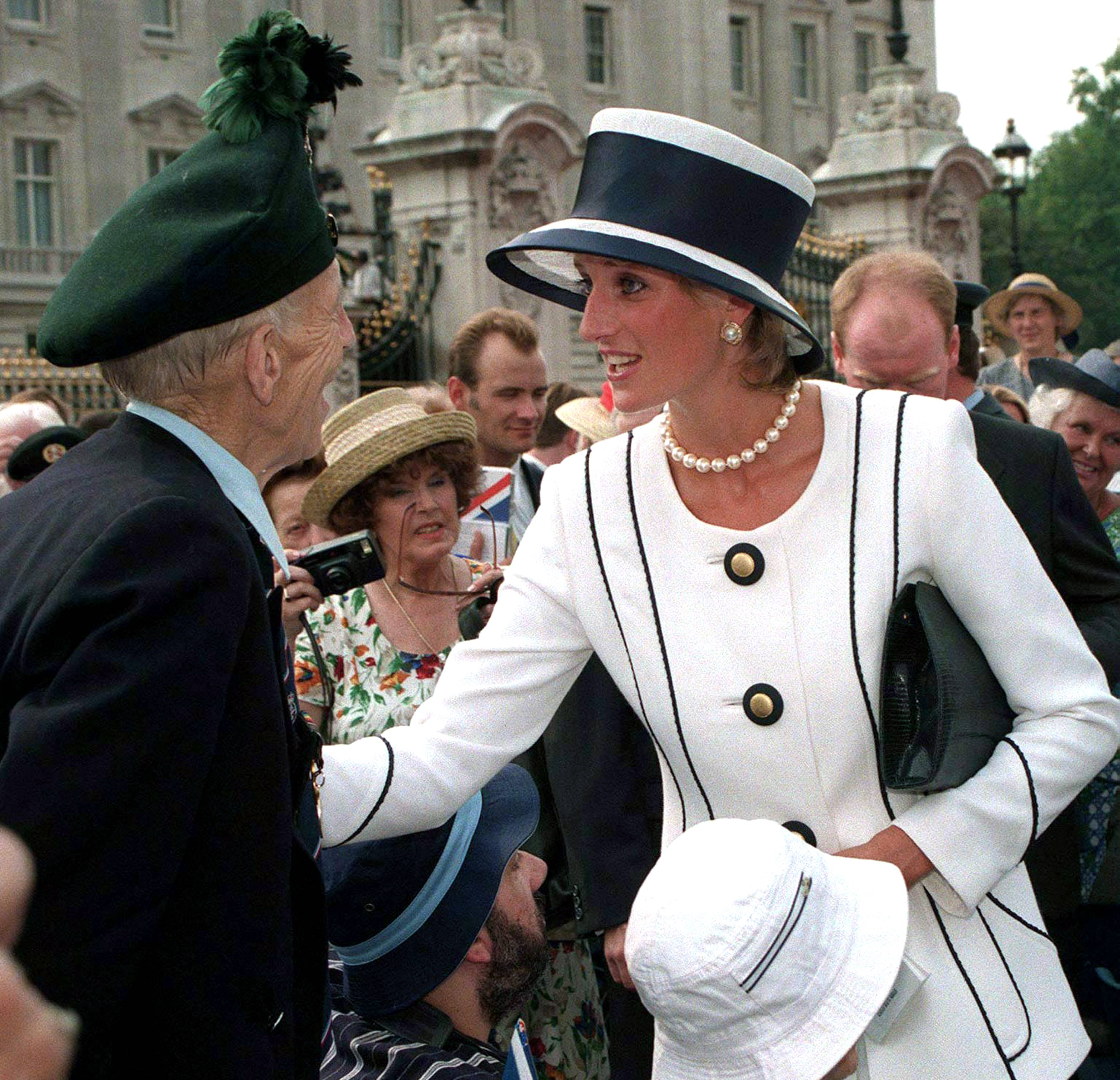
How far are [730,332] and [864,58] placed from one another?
2021 inches

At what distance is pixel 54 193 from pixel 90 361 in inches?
1359

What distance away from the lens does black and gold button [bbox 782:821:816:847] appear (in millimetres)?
2547

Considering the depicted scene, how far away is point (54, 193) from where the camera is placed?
34.4 m

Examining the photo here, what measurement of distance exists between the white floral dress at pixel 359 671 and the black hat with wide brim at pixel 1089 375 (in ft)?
7.21

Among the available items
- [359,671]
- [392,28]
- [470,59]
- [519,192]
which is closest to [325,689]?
[359,671]

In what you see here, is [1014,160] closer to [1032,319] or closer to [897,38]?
[897,38]

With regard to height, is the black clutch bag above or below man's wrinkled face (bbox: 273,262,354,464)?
below

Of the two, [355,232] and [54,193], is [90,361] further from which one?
[54,193]

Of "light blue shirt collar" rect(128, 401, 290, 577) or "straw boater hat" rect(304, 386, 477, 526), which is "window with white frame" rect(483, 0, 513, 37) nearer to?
"straw boater hat" rect(304, 386, 477, 526)

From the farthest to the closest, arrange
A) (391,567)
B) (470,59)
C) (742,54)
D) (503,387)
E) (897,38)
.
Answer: (742,54) → (897,38) → (470,59) → (503,387) → (391,567)

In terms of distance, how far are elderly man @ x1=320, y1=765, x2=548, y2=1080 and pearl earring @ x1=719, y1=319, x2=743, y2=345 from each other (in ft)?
3.30

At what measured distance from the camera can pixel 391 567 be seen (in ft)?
14.8

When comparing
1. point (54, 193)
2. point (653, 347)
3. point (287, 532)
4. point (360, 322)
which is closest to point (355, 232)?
point (360, 322)

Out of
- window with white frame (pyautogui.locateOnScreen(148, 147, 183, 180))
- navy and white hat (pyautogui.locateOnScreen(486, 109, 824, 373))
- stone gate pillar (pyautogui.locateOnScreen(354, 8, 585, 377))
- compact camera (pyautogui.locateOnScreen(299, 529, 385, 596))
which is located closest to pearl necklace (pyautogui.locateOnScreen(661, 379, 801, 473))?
navy and white hat (pyautogui.locateOnScreen(486, 109, 824, 373))
